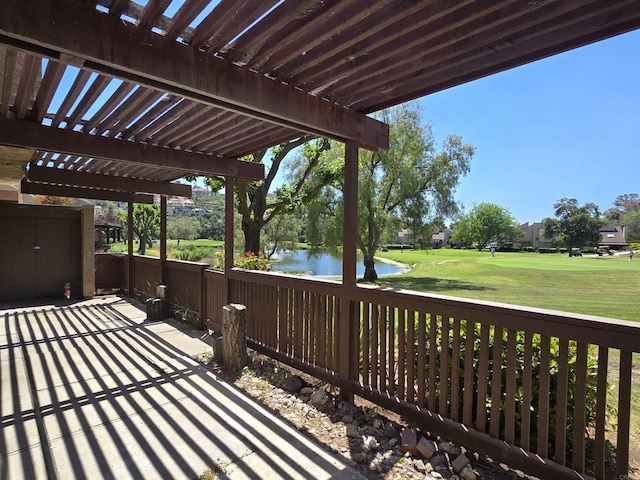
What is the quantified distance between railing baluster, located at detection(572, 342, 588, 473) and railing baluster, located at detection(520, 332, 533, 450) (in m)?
0.21

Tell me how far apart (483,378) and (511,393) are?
0.16 m

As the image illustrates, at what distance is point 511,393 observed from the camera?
1925 mm

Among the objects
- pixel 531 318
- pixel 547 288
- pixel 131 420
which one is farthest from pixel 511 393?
pixel 547 288

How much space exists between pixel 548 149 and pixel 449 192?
42480 mm

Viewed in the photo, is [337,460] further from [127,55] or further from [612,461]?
[127,55]

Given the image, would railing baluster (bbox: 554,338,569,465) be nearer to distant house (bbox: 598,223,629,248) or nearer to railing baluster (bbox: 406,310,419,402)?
railing baluster (bbox: 406,310,419,402)

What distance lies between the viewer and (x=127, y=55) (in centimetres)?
174

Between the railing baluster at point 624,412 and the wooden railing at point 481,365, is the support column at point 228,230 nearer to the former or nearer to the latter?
the wooden railing at point 481,365

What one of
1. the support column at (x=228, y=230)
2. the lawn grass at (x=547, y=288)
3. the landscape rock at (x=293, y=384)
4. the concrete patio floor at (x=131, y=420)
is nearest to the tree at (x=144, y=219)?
the lawn grass at (x=547, y=288)

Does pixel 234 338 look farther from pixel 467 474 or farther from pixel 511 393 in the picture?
pixel 511 393

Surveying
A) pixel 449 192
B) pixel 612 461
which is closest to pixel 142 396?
pixel 612 461

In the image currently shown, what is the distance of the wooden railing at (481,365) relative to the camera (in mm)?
1703

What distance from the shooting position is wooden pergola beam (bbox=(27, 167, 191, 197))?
5.09 m

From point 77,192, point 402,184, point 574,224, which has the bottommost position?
point 77,192
